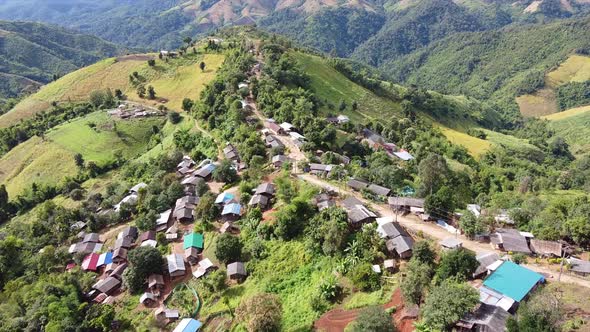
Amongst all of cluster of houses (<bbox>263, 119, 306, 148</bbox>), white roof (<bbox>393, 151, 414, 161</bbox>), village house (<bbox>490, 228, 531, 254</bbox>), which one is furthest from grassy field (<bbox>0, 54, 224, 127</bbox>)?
village house (<bbox>490, 228, 531, 254</bbox>)

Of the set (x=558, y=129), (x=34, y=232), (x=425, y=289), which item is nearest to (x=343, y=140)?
(x=425, y=289)

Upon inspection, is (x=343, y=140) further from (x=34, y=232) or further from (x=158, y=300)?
(x=34, y=232)

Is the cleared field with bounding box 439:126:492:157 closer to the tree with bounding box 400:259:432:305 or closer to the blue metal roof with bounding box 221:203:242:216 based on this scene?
the blue metal roof with bounding box 221:203:242:216

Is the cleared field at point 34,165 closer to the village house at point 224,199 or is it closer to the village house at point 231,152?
the village house at point 231,152

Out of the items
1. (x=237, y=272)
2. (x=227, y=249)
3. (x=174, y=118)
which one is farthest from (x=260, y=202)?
(x=174, y=118)

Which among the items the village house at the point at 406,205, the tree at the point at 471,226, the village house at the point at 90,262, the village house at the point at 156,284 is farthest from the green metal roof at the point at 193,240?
the tree at the point at 471,226

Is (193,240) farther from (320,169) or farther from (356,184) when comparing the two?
(356,184)
